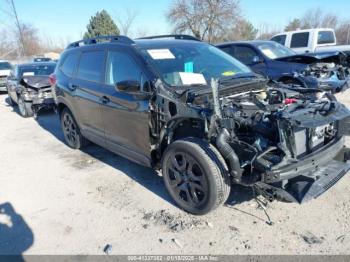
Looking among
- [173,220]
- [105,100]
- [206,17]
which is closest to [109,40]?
[105,100]

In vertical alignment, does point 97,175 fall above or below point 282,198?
below

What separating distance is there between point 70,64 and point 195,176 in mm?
3372

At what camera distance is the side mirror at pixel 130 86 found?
3.73 meters

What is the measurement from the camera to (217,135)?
3123 millimetres

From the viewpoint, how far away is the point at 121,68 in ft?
13.6

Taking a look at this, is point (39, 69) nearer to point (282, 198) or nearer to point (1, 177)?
point (1, 177)

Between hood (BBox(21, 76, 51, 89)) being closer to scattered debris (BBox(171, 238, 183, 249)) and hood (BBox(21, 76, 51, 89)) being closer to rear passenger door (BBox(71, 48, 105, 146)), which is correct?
rear passenger door (BBox(71, 48, 105, 146))

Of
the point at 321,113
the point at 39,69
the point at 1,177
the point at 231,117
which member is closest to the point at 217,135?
the point at 231,117

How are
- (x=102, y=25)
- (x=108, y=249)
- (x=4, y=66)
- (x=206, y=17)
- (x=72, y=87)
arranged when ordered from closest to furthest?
(x=108, y=249)
(x=72, y=87)
(x=4, y=66)
(x=206, y=17)
(x=102, y=25)

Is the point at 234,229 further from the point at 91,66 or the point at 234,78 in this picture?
the point at 91,66

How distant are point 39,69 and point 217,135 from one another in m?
8.85

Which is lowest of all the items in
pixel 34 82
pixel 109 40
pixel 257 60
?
pixel 34 82

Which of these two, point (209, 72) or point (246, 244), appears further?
point (209, 72)

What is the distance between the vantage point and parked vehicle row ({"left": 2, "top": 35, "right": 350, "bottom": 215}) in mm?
2975
